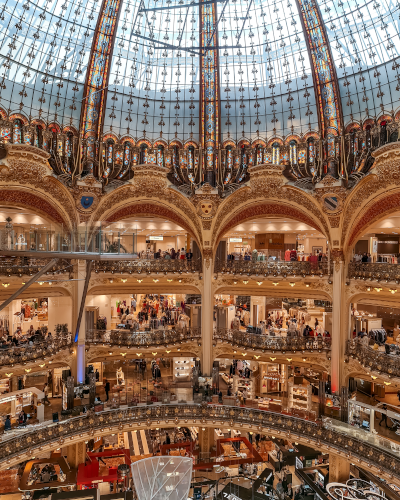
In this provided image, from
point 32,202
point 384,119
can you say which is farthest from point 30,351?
point 384,119

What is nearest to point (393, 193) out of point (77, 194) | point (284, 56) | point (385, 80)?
point (385, 80)

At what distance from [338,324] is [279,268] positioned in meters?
5.79

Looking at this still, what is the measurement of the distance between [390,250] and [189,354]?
1961 cm

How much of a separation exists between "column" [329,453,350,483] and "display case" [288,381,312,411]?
3.78m

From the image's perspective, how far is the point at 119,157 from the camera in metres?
30.0

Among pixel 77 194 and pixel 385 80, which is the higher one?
pixel 385 80

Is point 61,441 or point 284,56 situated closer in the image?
point 61,441

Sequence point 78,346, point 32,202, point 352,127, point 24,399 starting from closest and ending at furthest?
point 352,127 → point 32,202 → point 24,399 → point 78,346

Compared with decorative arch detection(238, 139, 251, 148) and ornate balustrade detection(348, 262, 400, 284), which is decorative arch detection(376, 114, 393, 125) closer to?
ornate balustrade detection(348, 262, 400, 284)

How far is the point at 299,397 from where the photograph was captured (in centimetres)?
2867

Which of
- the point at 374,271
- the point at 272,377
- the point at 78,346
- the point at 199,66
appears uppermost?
the point at 199,66

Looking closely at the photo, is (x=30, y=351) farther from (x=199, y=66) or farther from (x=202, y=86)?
(x=199, y=66)

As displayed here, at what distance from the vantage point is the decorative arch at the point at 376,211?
84.8 ft

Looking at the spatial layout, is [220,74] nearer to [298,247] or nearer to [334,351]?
[298,247]
